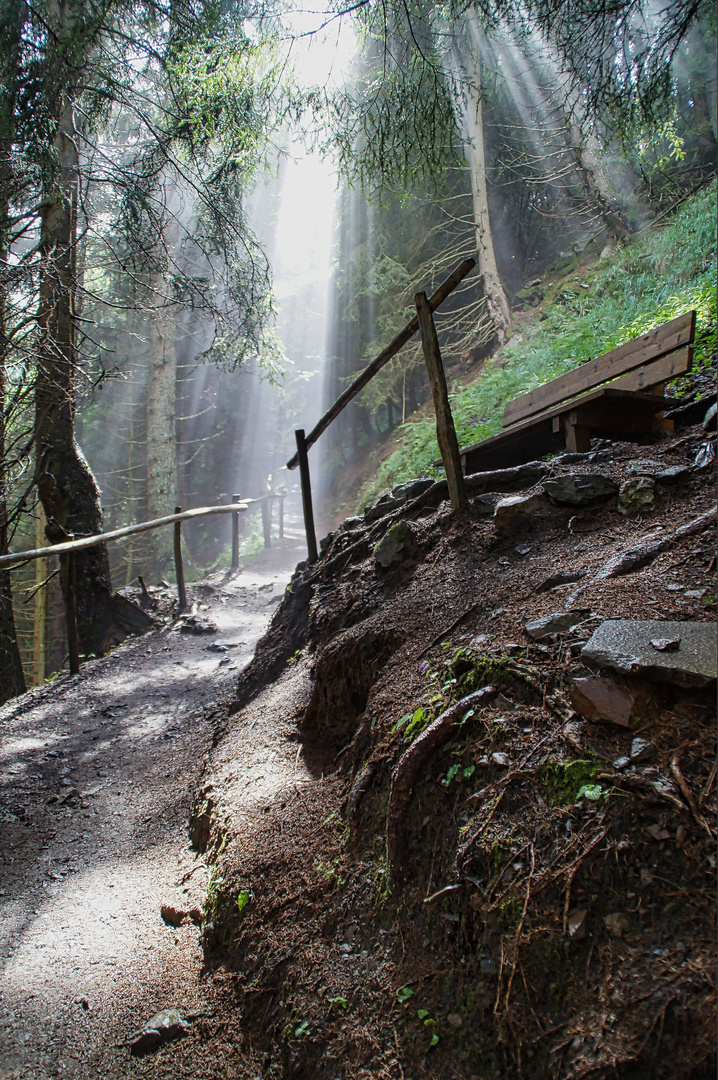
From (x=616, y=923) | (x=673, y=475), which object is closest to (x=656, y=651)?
(x=616, y=923)

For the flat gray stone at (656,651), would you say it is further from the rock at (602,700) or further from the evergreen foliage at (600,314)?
the evergreen foliage at (600,314)

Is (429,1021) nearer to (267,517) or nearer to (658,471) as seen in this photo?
(658,471)

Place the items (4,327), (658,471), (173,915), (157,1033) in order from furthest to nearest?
(4,327)
(658,471)
(173,915)
(157,1033)

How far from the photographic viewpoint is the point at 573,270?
13.5 metres

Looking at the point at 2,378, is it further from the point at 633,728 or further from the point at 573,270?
the point at 573,270

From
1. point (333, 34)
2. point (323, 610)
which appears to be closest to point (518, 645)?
point (323, 610)

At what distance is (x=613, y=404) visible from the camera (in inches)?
159

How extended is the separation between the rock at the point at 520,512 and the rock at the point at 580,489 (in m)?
0.10

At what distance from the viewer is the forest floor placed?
132 cm

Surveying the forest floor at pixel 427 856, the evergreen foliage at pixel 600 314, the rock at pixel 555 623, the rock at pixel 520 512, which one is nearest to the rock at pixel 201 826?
the forest floor at pixel 427 856

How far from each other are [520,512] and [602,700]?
1.82 meters

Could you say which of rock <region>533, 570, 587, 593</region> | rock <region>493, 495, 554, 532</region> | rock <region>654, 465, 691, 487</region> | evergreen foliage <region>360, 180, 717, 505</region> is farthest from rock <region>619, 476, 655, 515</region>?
evergreen foliage <region>360, 180, 717, 505</region>

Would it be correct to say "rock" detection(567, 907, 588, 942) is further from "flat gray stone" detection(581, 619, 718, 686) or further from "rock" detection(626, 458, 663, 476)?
"rock" detection(626, 458, 663, 476)

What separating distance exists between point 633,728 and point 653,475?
2097 mm
